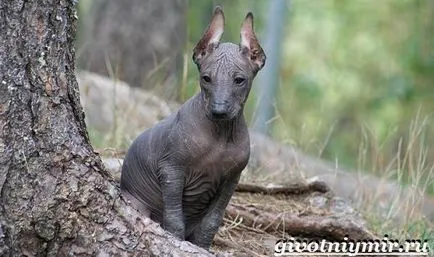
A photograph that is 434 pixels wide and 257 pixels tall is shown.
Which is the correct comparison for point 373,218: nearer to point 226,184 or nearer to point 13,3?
point 226,184

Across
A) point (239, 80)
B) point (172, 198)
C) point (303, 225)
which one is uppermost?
point (239, 80)

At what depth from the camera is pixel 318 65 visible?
18953mm

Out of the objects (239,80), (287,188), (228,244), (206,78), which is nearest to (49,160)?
(206,78)

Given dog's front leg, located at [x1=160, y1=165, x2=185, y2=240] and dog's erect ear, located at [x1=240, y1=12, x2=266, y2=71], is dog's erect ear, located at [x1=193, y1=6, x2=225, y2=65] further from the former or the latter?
dog's front leg, located at [x1=160, y1=165, x2=185, y2=240]

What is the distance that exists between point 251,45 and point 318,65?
1430cm

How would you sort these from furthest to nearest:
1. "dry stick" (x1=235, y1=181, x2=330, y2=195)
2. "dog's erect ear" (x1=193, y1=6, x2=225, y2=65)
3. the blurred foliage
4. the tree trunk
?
the blurred foliage < "dry stick" (x1=235, y1=181, x2=330, y2=195) < "dog's erect ear" (x1=193, y1=6, x2=225, y2=65) < the tree trunk

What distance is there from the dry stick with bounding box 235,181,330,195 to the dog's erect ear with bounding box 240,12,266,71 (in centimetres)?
178

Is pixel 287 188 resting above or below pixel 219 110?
below

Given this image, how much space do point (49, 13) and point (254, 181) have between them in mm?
2748

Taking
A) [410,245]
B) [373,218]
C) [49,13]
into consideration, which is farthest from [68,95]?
[373,218]

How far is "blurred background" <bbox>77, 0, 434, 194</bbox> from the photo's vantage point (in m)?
8.55

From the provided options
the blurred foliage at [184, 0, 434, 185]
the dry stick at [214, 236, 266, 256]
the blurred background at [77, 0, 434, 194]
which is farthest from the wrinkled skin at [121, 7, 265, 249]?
the blurred foliage at [184, 0, 434, 185]

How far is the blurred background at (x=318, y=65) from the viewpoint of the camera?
337 inches

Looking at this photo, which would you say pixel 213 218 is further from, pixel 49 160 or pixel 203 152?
pixel 49 160
